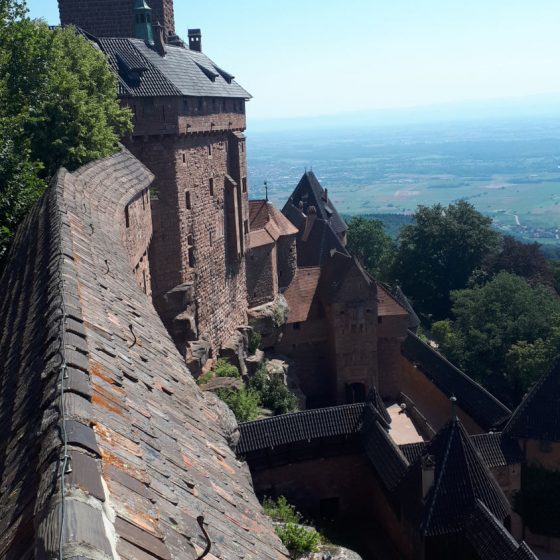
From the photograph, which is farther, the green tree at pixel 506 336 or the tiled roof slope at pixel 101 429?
the green tree at pixel 506 336

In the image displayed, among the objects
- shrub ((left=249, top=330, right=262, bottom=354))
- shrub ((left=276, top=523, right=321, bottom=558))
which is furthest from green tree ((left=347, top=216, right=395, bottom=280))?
shrub ((left=276, top=523, right=321, bottom=558))

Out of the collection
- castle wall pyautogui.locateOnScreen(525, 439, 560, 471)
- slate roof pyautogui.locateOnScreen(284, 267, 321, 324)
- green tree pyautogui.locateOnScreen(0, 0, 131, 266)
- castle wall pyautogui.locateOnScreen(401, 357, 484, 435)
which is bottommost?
castle wall pyautogui.locateOnScreen(401, 357, 484, 435)

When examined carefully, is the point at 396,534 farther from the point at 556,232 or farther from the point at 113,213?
the point at 556,232

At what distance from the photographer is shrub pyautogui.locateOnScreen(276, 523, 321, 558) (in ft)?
50.0

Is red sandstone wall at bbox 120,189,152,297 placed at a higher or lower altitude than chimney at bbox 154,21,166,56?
lower

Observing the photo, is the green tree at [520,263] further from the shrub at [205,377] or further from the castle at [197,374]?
the shrub at [205,377]

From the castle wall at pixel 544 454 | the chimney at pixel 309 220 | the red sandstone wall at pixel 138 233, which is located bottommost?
the castle wall at pixel 544 454

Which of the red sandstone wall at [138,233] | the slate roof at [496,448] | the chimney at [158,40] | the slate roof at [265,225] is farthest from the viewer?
the slate roof at [265,225]

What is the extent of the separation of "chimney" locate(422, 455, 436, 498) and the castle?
63 mm

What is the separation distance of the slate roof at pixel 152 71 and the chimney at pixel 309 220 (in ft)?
65.7

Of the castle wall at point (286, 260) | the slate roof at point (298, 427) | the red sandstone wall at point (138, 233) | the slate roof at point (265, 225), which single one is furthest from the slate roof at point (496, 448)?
the castle wall at point (286, 260)

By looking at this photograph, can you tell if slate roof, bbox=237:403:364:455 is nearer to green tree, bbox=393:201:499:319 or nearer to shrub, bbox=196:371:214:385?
shrub, bbox=196:371:214:385

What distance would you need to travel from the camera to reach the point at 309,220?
48.2 m

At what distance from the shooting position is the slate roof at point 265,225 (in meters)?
33.2
